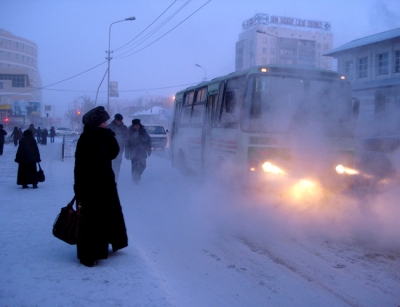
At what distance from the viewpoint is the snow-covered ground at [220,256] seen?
11.8 feet

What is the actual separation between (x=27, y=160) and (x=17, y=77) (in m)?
82.1

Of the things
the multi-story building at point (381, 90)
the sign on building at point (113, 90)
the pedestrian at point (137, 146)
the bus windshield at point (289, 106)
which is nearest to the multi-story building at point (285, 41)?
the sign on building at point (113, 90)

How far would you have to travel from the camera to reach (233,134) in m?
7.90

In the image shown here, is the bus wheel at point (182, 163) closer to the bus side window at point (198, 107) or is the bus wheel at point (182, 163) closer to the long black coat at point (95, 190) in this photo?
the bus side window at point (198, 107)

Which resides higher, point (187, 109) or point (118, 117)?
point (187, 109)

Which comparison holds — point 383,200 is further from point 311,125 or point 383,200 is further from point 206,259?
point 206,259

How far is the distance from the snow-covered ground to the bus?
67cm

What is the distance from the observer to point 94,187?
418 cm

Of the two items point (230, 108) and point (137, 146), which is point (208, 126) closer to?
point (230, 108)

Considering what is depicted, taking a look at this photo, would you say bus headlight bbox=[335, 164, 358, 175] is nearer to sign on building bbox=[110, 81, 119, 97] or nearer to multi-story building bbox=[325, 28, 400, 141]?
multi-story building bbox=[325, 28, 400, 141]

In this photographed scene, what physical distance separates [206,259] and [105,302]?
5.62 ft

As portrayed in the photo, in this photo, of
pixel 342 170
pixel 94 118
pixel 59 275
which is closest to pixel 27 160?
pixel 94 118

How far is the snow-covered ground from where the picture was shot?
141 inches

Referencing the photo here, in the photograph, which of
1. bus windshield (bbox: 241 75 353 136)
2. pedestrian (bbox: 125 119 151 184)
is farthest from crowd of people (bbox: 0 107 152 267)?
pedestrian (bbox: 125 119 151 184)
